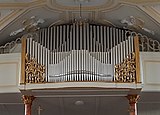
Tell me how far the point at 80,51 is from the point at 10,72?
1871mm

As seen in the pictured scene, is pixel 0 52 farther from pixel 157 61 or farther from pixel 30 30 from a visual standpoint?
pixel 157 61

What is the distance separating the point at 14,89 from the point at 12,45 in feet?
5.49

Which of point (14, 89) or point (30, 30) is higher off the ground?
point (30, 30)

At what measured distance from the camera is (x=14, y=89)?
11.1 meters

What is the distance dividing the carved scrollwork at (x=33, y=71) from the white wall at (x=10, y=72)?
40 cm

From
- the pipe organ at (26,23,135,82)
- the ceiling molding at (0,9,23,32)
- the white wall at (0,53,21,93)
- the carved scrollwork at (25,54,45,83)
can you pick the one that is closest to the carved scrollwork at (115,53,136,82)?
the pipe organ at (26,23,135,82)

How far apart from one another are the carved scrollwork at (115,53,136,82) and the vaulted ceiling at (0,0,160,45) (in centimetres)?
139

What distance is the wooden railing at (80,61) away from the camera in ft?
35.0

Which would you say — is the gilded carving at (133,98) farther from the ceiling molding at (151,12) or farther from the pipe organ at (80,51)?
the ceiling molding at (151,12)

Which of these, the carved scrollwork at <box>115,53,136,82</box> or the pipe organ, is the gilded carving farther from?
the pipe organ

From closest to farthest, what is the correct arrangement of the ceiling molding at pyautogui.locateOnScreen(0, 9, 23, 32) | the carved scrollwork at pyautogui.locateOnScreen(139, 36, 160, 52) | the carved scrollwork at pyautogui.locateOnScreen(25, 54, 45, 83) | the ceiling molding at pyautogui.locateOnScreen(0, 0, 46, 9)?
the carved scrollwork at pyautogui.locateOnScreen(25, 54, 45, 83), the ceiling molding at pyautogui.locateOnScreen(0, 0, 46, 9), the ceiling molding at pyautogui.locateOnScreen(0, 9, 23, 32), the carved scrollwork at pyautogui.locateOnScreen(139, 36, 160, 52)

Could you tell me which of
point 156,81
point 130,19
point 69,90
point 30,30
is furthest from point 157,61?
point 30,30

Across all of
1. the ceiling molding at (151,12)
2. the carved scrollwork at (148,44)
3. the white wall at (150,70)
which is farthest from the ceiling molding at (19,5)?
the white wall at (150,70)

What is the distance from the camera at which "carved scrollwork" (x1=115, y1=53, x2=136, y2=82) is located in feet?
35.1
